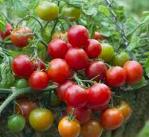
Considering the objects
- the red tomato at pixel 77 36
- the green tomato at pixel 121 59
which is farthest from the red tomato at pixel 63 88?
the green tomato at pixel 121 59

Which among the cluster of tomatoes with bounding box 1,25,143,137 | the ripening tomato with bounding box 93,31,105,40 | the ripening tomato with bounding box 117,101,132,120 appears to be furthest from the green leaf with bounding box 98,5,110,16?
the ripening tomato with bounding box 117,101,132,120

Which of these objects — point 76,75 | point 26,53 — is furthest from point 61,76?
point 26,53

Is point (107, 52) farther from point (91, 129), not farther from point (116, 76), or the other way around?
point (91, 129)

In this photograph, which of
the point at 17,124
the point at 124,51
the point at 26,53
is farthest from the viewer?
the point at 124,51

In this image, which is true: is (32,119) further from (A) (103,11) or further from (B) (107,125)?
(A) (103,11)

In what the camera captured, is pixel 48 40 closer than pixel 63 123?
No

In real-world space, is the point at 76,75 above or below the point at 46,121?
above
